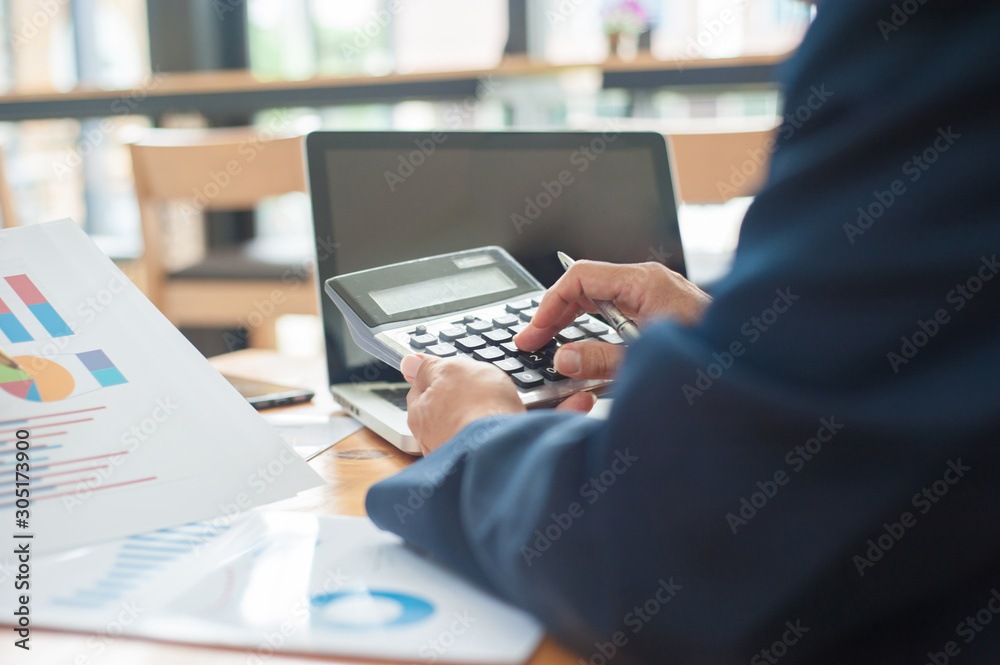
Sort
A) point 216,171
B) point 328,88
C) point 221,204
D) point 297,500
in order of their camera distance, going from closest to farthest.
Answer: point 297,500 → point 216,171 → point 221,204 → point 328,88

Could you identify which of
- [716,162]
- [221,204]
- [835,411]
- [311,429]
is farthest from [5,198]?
[835,411]

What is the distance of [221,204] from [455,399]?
67.5 inches

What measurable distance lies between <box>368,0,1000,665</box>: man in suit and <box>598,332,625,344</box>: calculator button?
0.35 m

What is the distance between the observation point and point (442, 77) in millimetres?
2523

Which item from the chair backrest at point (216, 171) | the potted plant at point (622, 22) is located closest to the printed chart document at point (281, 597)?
the chair backrest at point (216, 171)

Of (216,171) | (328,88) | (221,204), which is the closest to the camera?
(216,171)

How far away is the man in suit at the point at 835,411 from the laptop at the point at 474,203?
44cm

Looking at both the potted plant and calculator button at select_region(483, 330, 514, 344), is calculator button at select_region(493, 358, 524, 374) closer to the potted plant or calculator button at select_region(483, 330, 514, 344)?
calculator button at select_region(483, 330, 514, 344)

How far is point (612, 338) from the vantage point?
0.72m

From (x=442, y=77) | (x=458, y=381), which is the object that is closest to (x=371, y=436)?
(x=458, y=381)

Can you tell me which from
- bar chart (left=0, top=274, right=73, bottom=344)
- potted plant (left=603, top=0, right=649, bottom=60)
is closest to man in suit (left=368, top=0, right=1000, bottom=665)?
bar chart (left=0, top=274, right=73, bottom=344)

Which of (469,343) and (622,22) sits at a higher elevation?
(622,22)

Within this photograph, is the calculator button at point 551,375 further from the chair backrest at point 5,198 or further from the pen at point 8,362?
the chair backrest at point 5,198

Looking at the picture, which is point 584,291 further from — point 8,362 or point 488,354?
point 8,362
